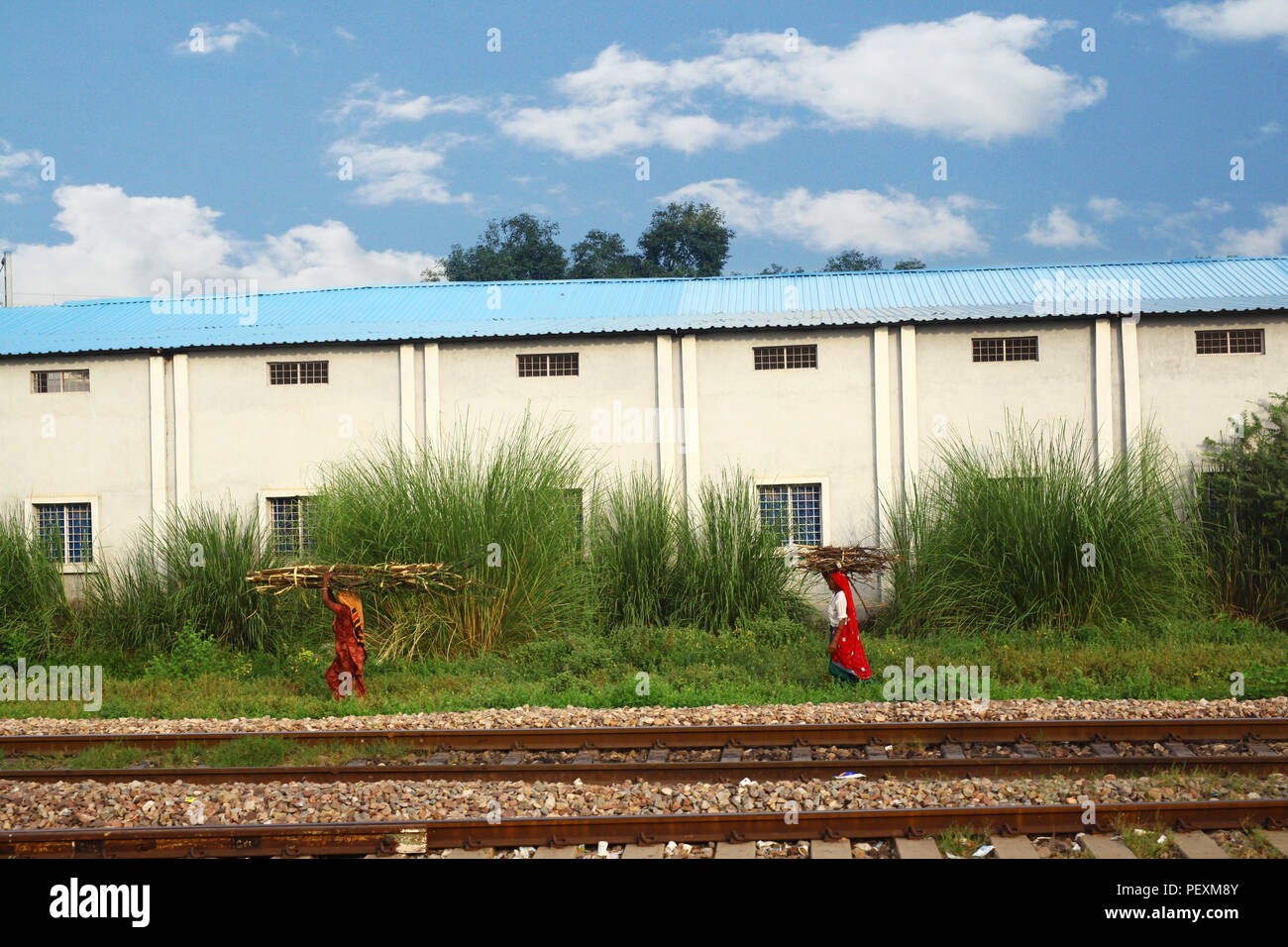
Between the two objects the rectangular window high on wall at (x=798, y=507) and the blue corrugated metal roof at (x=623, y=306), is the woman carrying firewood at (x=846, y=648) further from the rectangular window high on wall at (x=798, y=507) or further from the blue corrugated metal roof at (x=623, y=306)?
the blue corrugated metal roof at (x=623, y=306)

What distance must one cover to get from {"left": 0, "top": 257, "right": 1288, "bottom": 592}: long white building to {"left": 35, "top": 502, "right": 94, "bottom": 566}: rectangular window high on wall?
4cm

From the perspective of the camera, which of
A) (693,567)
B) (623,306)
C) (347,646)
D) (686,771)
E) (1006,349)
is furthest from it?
(623,306)

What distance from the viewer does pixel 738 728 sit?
28.9 feet

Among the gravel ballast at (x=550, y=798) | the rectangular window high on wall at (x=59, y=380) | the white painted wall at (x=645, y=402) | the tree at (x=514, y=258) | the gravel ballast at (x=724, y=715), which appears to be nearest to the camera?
the gravel ballast at (x=550, y=798)

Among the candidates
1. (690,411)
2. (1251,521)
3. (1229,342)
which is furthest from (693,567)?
(1229,342)

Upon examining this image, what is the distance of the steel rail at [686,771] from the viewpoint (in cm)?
750

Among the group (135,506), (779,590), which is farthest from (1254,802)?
(135,506)

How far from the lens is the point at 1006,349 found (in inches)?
629

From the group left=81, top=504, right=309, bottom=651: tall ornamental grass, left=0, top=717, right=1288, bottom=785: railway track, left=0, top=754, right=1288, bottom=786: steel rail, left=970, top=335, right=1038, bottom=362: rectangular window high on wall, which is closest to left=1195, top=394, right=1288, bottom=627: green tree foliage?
left=970, top=335, right=1038, bottom=362: rectangular window high on wall

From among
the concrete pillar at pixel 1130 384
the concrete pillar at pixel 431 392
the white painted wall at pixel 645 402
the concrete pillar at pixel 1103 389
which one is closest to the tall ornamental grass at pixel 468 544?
the concrete pillar at pixel 431 392

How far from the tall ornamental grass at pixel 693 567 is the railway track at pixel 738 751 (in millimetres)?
4967

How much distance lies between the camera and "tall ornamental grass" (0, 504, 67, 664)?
14289mm

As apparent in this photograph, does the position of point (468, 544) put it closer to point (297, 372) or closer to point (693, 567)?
point (693, 567)

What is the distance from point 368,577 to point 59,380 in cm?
867
